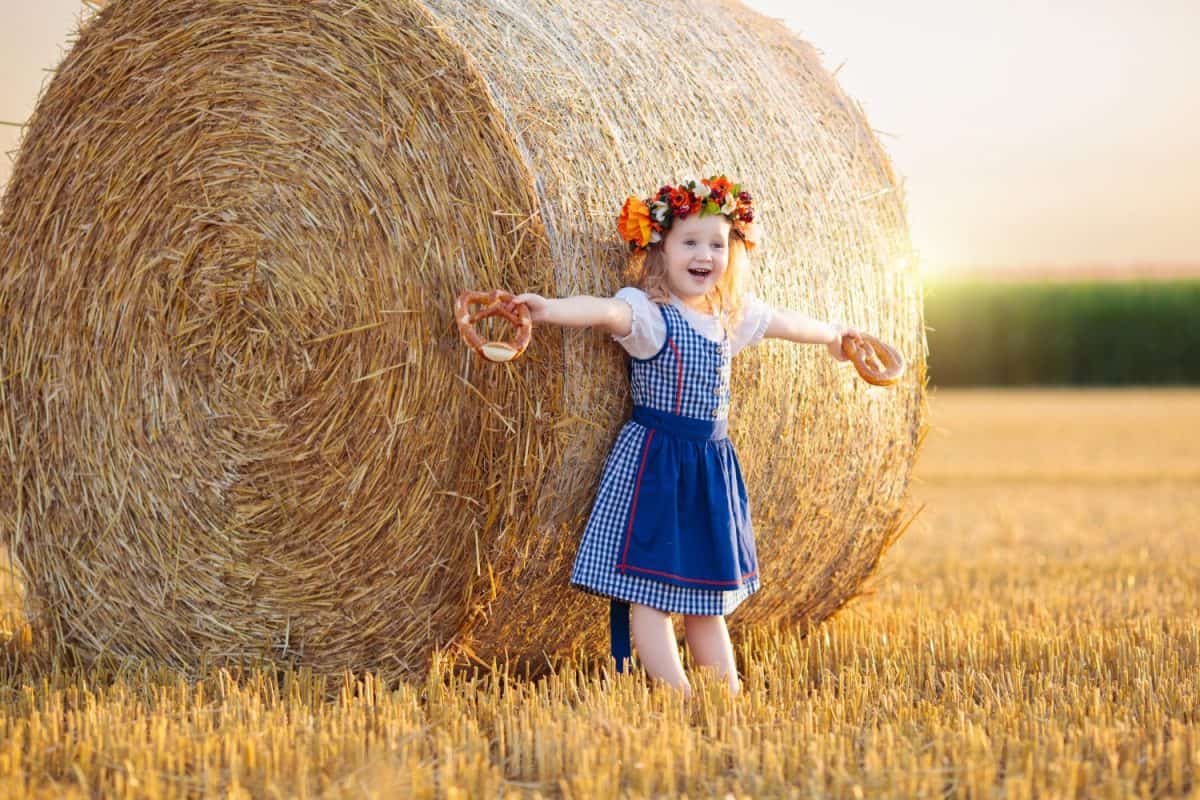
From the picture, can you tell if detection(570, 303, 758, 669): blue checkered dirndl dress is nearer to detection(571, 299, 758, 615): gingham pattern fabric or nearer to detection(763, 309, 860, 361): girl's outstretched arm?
detection(571, 299, 758, 615): gingham pattern fabric

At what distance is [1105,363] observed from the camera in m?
30.9

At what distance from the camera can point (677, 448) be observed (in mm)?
4129

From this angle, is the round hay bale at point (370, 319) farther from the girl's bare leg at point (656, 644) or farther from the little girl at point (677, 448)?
the girl's bare leg at point (656, 644)

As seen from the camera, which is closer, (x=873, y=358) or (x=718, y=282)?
(x=718, y=282)

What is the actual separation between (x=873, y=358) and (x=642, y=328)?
3.74 ft

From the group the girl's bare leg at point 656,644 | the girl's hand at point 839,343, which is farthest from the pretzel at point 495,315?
the girl's hand at point 839,343

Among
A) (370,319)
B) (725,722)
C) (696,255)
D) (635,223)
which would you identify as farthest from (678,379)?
(725,722)

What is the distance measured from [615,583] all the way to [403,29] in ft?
5.69

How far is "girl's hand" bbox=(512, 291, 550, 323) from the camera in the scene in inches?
147

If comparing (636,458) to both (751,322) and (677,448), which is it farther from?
(751,322)

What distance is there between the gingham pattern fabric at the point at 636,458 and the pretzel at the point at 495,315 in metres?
0.50

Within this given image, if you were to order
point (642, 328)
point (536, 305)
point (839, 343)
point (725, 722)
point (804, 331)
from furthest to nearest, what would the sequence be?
point (839, 343) → point (804, 331) → point (642, 328) → point (536, 305) → point (725, 722)

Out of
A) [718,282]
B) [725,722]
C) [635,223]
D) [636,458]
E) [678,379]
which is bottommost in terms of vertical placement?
[725,722]

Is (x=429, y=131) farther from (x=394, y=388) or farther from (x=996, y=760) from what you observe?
(x=996, y=760)
